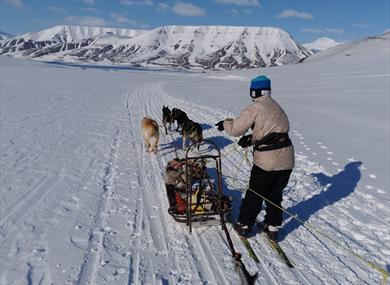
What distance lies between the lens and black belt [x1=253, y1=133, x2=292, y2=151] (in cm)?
448

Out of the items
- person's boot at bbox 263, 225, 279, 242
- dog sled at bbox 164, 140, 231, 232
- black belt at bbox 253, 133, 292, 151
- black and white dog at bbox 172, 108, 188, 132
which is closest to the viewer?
black belt at bbox 253, 133, 292, 151

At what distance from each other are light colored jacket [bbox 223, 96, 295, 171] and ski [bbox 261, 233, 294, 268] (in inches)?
39.3

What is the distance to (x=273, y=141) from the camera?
4488mm

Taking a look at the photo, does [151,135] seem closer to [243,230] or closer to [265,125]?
[243,230]

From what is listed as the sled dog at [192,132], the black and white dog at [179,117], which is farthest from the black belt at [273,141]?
the black and white dog at [179,117]

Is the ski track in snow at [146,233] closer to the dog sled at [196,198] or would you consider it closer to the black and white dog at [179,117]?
the dog sled at [196,198]

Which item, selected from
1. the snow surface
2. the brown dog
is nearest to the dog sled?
the snow surface

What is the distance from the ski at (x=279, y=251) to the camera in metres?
4.36

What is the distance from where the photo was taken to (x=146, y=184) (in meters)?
6.82

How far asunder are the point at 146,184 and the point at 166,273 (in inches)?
114

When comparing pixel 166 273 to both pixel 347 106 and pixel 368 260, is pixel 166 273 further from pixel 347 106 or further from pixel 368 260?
pixel 347 106

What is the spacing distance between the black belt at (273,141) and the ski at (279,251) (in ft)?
4.08

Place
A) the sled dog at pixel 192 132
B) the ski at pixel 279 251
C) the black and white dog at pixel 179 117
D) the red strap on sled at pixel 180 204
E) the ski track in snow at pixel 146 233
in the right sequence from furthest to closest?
the black and white dog at pixel 179 117, the sled dog at pixel 192 132, the red strap on sled at pixel 180 204, the ski at pixel 279 251, the ski track in snow at pixel 146 233

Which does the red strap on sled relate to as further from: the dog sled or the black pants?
the black pants
